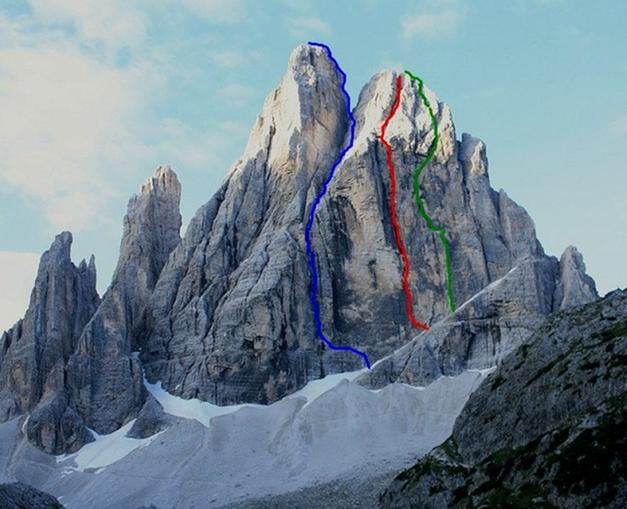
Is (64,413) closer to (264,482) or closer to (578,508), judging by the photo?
(264,482)

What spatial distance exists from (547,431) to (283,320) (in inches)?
3173

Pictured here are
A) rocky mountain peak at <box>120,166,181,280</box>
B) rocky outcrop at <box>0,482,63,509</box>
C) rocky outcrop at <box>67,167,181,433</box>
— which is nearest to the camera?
rocky outcrop at <box>0,482,63,509</box>

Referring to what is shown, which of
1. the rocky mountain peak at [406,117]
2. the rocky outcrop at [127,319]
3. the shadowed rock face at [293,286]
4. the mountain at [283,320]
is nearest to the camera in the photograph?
the mountain at [283,320]

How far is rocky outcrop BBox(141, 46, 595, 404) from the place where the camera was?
13925 cm

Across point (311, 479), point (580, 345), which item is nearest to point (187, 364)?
point (311, 479)

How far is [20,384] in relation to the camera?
→ 463 feet

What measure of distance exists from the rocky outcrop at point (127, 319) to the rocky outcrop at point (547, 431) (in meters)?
72.0

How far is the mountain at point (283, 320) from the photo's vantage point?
12431 cm

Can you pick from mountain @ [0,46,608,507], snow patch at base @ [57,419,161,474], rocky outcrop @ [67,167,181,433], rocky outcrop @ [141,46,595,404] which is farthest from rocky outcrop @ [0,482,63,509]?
rocky outcrop @ [141,46,595,404]

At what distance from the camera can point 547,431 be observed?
210ft

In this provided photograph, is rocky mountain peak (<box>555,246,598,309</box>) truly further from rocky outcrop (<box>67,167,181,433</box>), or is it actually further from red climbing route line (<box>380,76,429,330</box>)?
rocky outcrop (<box>67,167,181,433</box>)

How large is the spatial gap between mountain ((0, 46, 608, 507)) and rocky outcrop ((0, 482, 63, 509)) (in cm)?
3105

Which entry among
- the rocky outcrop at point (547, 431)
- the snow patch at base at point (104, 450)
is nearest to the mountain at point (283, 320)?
the snow patch at base at point (104, 450)

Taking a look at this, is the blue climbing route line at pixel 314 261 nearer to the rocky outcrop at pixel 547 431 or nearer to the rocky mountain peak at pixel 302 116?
the rocky mountain peak at pixel 302 116
